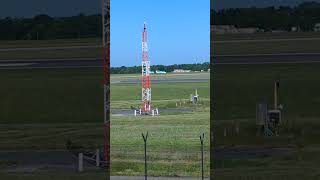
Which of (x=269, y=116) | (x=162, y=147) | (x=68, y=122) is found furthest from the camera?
(x=162, y=147)

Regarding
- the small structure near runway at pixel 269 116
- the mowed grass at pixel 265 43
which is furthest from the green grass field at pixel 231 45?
the small structure near runway at pixel 269 116

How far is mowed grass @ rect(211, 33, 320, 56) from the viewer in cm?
517

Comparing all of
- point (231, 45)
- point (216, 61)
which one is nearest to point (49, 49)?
point (216, 61)

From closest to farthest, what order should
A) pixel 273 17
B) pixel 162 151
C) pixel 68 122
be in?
pixel 273 17, pixel 68 122, pixel 162 151

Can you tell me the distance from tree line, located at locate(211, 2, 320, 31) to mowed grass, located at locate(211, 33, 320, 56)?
0.33ft

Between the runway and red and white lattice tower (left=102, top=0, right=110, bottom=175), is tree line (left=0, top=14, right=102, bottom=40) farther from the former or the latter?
the runway

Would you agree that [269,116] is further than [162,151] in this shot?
No

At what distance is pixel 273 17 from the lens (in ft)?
17.6

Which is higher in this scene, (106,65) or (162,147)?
(106,65)

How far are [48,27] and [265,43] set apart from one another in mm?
2217

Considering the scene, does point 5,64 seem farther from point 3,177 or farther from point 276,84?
point 276,84

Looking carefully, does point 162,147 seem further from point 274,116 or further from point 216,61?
point 216,61

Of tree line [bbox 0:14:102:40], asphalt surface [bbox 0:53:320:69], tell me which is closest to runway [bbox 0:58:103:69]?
asphalt surface [bbox 0:53:320:69]

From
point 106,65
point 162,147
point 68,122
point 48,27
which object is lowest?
Answer: point 162,147
